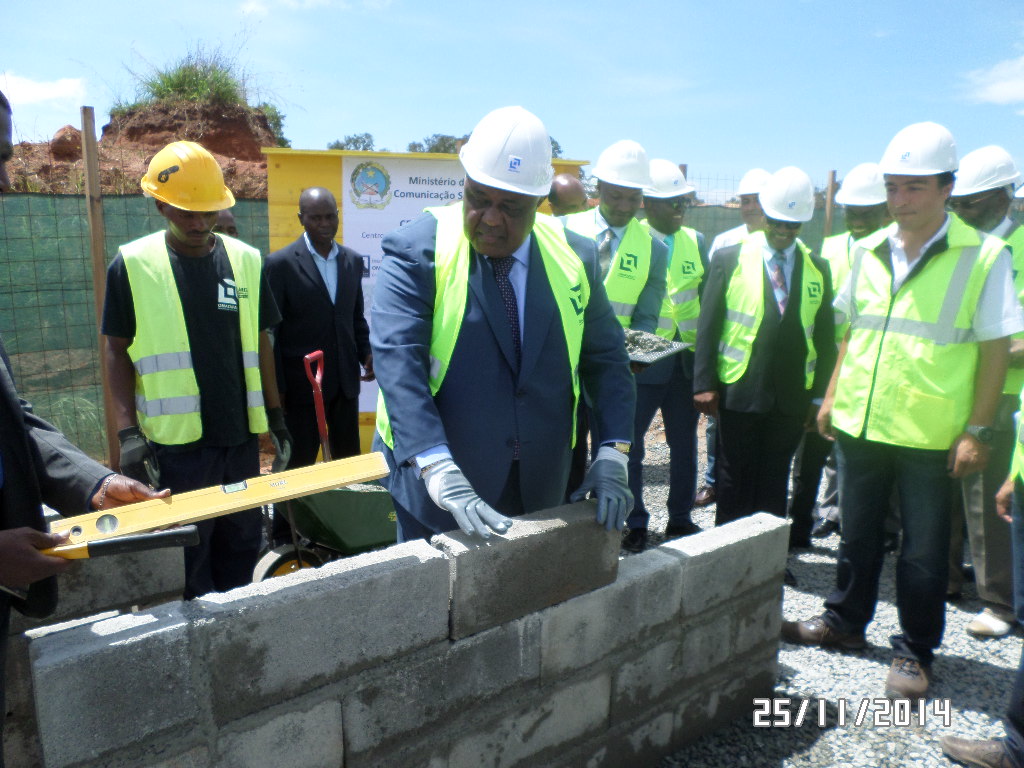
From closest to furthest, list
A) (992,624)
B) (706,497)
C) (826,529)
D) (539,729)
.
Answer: (539,729) < (992,624) < (826,529) < (706,497)

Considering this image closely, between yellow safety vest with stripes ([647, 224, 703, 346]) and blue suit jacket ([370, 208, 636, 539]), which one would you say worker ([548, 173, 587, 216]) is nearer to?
yellow safety vest with stripes ([647, 224, 703, 346])

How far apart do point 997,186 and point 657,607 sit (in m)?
3.25

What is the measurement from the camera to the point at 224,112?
15.2 metres

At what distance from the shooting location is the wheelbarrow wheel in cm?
372

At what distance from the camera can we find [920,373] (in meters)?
3.23

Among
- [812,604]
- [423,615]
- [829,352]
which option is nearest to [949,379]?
[829,352]

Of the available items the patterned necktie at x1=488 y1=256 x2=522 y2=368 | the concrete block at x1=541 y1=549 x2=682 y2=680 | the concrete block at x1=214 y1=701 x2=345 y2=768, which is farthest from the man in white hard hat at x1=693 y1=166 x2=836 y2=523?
the concrete block at x1=214 y1=701 x2=345 y2=768

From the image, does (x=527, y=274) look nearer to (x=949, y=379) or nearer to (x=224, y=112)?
(x=949, y=379)

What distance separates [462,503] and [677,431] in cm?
326

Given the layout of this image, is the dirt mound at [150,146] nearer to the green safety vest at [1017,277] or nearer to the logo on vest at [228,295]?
the logo on vest at [228,295]

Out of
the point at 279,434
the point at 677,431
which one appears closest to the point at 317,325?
the point at 279,434

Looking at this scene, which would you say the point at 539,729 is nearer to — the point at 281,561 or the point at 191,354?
the point at 281,561

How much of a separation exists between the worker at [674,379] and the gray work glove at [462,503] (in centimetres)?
275
